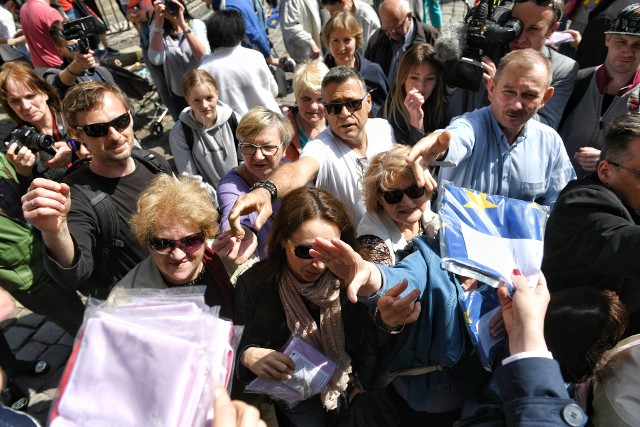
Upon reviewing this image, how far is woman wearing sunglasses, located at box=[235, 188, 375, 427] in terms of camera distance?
83.7 inches

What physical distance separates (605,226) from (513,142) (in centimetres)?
85

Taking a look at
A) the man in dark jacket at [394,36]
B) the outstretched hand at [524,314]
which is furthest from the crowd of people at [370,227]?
the man in dark jacket at [394,36]

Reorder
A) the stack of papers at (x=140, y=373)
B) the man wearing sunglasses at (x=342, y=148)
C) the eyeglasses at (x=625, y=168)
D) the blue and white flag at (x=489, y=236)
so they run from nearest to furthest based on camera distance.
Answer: the stack of papers at (x=140, y=373)
the blue and white flag at (x=489, y=236)
the eyeglasses at (x=625, y=168)
the man wearing sunglasses at (x=342, y=148)

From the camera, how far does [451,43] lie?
322 centimetres

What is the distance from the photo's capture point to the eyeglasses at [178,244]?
7.44 feet

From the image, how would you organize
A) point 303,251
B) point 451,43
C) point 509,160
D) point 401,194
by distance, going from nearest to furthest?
point 303,251, point 401,194, point 509,160, point 451,43

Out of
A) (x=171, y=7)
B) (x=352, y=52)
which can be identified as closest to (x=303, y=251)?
(x=352, y=52)

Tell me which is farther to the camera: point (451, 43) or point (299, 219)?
point (451, 43)

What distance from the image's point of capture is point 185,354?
104 cm

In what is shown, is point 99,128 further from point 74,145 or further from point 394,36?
point 394,36

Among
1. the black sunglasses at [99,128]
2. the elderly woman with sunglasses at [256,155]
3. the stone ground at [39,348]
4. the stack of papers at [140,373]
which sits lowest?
the stone ground at [39,348]

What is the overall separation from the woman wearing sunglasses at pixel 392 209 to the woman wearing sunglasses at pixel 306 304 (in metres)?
0.17

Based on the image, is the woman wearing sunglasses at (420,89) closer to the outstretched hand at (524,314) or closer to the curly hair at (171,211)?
the curly hair at (171,211)

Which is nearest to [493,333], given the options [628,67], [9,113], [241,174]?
[241,174]
